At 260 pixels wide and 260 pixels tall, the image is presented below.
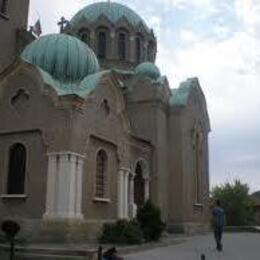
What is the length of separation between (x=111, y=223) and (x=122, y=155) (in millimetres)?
3448

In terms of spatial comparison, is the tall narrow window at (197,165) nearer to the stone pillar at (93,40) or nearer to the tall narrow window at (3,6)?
the stone pillar at (93,40)

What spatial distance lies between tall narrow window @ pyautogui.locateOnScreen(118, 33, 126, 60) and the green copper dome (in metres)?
1.13

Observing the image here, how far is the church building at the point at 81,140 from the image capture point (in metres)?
20.6

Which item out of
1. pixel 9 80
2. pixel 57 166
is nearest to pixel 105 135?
pixel 57 166

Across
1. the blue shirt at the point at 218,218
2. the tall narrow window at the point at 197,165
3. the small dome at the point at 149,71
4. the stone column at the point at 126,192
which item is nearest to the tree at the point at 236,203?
the tall narrow window at the point at 197,165

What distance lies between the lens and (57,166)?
2047 cm

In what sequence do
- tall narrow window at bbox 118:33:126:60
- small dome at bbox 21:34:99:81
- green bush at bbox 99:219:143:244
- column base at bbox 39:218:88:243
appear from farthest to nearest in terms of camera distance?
tall narrow window at bbox 118:33:126:60 → small dome at bbox 21:34:99:81 → green bush at bbox 99:219:143:244 → column base at bbox 39:218:88:243

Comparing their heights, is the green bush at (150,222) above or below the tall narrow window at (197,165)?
below

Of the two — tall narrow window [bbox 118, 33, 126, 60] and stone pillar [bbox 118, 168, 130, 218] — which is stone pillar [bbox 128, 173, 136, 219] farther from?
tall narrow window [bbox 118, 33, 126, 60]

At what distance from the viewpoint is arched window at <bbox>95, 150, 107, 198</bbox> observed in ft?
74.4

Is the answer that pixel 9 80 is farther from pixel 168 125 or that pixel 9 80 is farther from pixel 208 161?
pixel 208 161

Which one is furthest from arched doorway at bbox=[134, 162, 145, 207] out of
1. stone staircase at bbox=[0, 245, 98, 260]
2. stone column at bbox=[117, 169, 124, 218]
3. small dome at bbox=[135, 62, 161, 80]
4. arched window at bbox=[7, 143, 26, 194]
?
stone staircase at bbox=[0, 245, 98, 260]

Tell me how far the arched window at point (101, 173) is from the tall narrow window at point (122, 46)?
43.7ft

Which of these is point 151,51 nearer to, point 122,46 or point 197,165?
point 122,46
